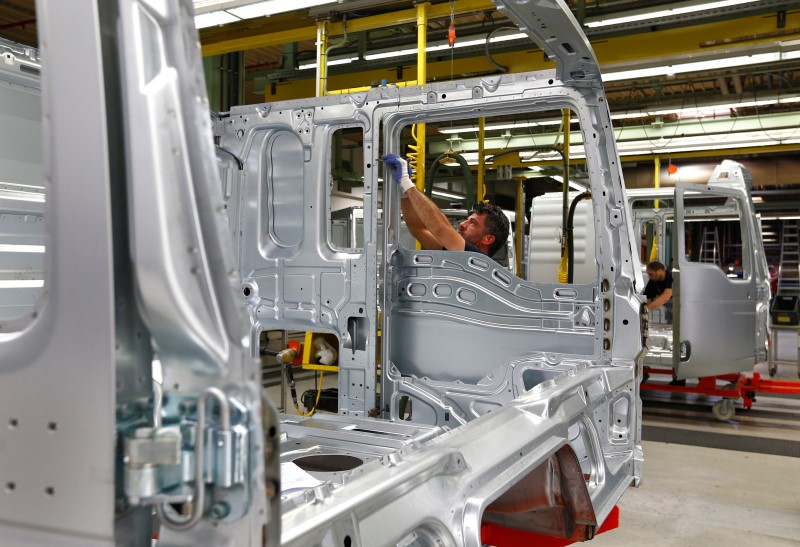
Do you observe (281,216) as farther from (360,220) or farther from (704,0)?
(360,220)

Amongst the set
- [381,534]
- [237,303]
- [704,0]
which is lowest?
[381,534]

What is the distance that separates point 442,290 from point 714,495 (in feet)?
8.93

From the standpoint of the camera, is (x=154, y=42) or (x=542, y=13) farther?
(x=542, y=13)

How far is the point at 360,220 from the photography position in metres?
10.4

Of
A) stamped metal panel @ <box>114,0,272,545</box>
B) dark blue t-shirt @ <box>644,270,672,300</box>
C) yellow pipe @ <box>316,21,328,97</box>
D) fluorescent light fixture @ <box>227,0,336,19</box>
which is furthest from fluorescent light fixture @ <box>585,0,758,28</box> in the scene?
stamped metal panel @ <box>114,0,272,545</box>

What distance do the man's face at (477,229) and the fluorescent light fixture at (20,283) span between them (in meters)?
2.64

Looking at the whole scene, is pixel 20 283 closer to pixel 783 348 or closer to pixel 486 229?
pixel 486 229

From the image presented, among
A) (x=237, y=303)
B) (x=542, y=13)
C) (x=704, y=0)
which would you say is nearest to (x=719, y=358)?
(x=704, y=0)

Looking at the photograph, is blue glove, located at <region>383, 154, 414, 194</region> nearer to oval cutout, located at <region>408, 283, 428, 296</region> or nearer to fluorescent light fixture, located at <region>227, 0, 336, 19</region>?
oval cutout, located at <region>408, 283, 428, 296</region>

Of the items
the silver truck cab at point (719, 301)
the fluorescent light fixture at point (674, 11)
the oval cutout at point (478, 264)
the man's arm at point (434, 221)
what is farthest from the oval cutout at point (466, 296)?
the fluorescent light fixture at point (674, 11)

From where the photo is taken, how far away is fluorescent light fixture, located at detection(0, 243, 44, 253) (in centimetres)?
250

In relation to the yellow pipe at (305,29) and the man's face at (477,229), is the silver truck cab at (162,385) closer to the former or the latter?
the man's face at (477,229)

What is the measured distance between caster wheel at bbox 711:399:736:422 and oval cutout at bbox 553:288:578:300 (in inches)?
186

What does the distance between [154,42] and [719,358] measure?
256 inches
